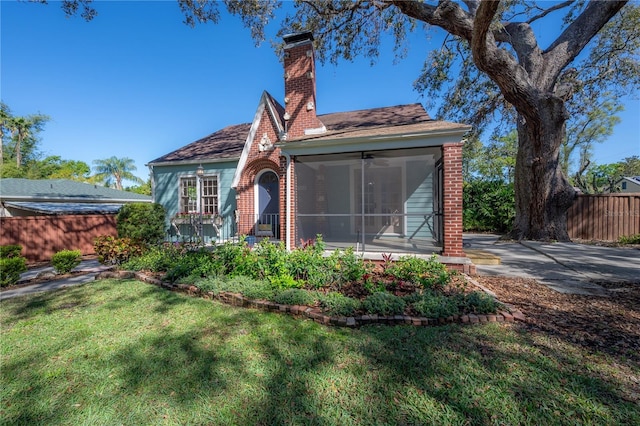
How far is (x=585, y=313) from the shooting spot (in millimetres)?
3596

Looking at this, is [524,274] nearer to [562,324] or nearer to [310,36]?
[562,324]

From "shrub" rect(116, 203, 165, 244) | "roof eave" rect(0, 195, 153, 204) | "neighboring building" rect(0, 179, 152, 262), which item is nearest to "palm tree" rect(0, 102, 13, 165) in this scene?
"neighboring building" rect(0, 179, 152, 262)

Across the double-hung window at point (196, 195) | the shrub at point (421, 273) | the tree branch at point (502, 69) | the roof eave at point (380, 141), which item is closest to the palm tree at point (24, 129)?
the double-hung window at point (196, 195)

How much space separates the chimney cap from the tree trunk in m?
8.34

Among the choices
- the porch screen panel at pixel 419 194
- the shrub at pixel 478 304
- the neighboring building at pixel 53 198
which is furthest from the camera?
the neighboring building at pixel 53 198

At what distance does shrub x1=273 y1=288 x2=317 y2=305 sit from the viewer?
3936mm

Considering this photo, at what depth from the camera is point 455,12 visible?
806cm

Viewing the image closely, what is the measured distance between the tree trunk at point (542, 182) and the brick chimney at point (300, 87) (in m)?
7.91

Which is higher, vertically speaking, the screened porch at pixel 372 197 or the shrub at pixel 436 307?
the screened porch at pixel 372 197

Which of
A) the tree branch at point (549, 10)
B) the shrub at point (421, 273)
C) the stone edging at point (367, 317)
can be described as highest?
the tree branch at point (549, 10)

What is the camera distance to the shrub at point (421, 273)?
4.47 m

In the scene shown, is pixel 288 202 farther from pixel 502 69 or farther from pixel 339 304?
pixel 502 69

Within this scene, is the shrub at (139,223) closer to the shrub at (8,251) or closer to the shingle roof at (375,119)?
the shrub at (8,251)

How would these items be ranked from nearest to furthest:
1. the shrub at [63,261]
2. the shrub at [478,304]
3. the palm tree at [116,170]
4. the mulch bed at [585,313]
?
1. the mulch bed at [585,313]
2. the shrub at [478,304]
3. the shrub at [63,261]
4. the palm tree at [116,170]
